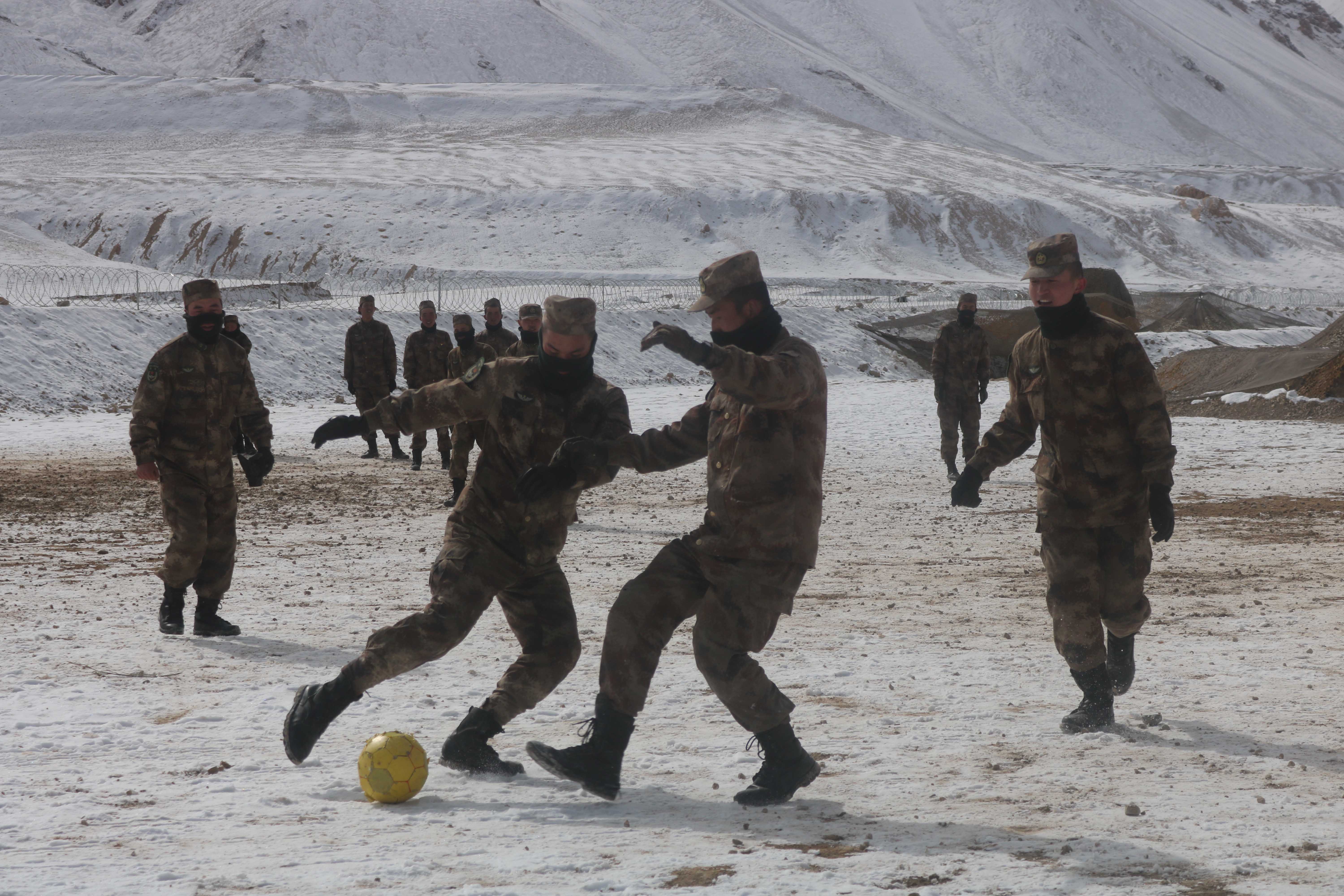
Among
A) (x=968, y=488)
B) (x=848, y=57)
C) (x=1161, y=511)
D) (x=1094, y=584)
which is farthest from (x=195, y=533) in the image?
(x=848, y=57)

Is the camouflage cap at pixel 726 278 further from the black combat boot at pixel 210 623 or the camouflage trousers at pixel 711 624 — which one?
the black combat boot at pixel 210 623

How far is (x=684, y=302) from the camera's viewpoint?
34.9 meters

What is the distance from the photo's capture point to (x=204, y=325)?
7.09m

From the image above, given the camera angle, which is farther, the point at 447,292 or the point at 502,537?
the point at 447,292

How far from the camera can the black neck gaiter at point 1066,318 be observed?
4957 mm

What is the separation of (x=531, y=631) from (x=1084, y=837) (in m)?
1.97

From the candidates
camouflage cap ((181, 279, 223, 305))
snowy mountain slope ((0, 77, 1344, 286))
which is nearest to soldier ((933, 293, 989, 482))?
camouflage cap ((181, 279, 223, 305))

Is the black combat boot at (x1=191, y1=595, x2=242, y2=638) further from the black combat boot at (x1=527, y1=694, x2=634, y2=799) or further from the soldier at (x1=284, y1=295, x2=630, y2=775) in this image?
the black combat boot at (x1=527, y1=694, x2=634, y2=799)

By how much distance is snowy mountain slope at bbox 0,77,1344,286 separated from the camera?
179ft

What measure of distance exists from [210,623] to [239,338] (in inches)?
213

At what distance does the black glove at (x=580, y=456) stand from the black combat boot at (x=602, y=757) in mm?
793

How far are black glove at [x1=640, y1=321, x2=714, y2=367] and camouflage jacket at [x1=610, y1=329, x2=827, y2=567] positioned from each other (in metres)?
Answer: 0.38

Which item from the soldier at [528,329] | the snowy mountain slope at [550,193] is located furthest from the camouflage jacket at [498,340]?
the snowy mountain slope at [550,193]

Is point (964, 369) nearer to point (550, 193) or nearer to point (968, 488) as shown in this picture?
point (968, 488)
